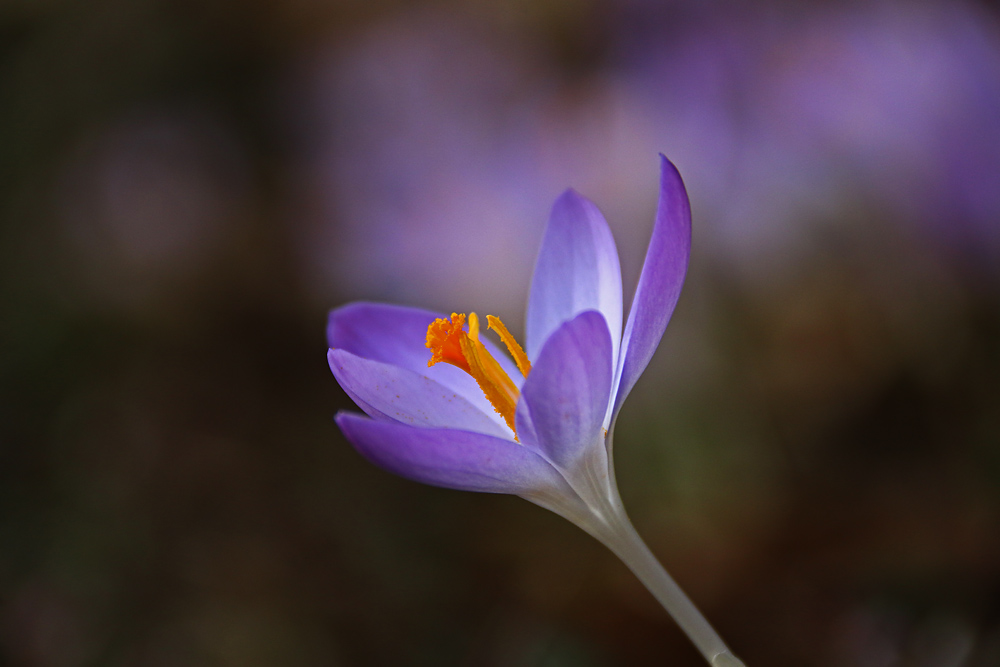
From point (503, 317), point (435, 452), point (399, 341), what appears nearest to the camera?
point (435, 452)

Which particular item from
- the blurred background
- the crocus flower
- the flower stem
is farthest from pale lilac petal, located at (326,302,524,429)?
the blurred background

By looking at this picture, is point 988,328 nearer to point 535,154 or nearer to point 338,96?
point 535,154

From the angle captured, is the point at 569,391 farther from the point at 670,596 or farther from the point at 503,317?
the point at 503,317

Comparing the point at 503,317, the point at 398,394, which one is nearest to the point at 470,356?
the point at 398,394

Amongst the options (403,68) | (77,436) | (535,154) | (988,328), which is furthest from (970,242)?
(77,436)

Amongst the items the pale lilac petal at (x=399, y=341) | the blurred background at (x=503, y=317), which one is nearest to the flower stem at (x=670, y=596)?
the pale lilac petal at (x=399, y=341)

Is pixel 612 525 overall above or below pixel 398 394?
below

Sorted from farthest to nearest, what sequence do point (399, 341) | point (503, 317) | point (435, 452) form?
point (503, 317) → point (399, 341) → point (435, 452)

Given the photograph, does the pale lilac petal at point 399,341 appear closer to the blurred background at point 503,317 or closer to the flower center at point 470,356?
the flower center at point 470,356
